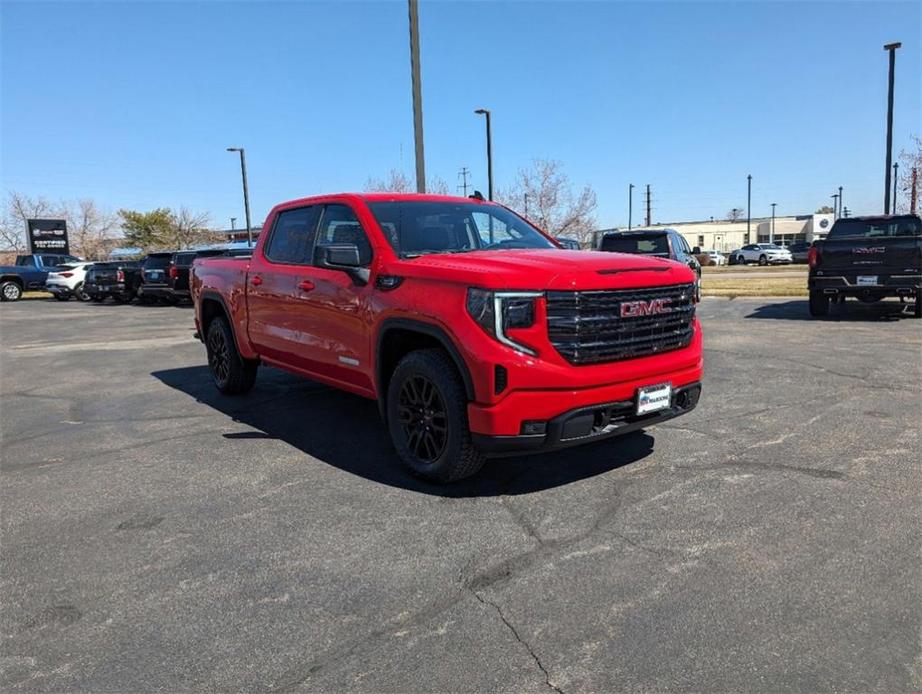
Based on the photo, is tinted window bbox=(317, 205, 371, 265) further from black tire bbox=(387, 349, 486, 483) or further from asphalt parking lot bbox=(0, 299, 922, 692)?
asphalt parking lot bbox=(0, 299, 922, 692)

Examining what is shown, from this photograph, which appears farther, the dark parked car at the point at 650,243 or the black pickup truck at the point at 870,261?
the dark parked car at the point at 650,243

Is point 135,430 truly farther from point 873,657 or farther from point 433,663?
point 873,657

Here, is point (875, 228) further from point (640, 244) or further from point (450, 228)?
point (450, 228)

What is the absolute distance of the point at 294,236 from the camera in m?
5.99

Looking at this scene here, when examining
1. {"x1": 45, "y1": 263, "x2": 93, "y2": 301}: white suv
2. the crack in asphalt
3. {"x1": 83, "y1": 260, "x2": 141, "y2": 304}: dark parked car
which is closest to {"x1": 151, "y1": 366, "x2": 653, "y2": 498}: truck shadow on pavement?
the crack in asphalt

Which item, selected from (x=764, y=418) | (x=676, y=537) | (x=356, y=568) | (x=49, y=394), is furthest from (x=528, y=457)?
(x=49, y=394)

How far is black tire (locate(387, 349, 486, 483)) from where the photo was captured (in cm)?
406

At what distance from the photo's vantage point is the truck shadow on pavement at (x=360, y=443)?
4.47 m

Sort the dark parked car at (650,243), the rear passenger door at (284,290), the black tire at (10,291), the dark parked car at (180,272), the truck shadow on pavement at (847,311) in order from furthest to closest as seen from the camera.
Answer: the black tire at (10,291)
the dark parked car at (180,272)
the dark parked car at (650,243)
the truck shadow on pavement at (847,311)
the rear passenger door at (284,290)

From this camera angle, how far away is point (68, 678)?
252 cm

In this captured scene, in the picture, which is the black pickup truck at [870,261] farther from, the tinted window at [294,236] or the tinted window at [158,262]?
the tinted window at [158,262]

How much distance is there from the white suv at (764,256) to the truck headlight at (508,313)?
187 feet

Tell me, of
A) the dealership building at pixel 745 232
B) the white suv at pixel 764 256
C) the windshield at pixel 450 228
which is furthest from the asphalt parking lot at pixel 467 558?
the dealership building at pixel 745 232

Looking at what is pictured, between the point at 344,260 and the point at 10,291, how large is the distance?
3151cm
